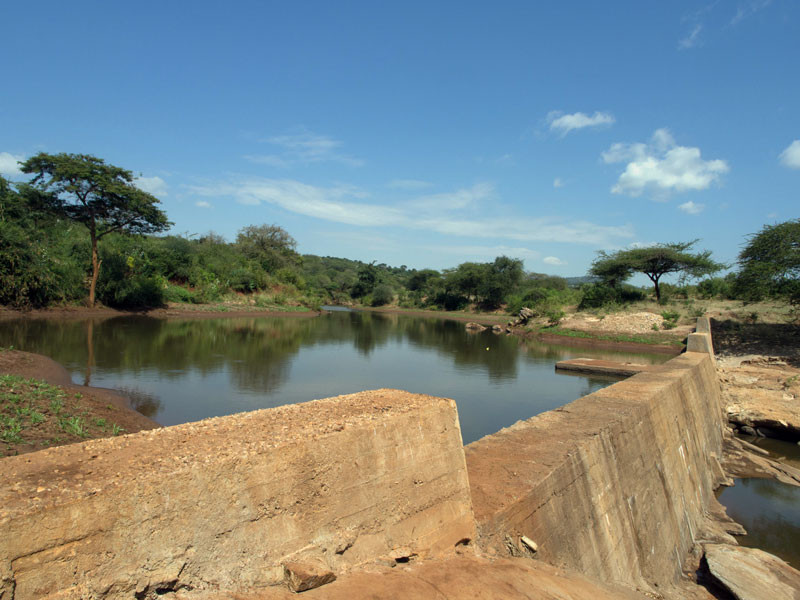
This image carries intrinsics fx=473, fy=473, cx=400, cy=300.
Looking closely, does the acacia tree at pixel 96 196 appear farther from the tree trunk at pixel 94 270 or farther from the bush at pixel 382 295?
the bush at pixel 382 295

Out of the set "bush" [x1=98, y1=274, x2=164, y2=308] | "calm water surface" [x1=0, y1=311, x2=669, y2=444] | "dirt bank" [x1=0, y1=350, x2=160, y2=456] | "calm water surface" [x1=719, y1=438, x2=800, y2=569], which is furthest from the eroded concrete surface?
"bush" [x1=98, y1=274, x2=164, y2=308]

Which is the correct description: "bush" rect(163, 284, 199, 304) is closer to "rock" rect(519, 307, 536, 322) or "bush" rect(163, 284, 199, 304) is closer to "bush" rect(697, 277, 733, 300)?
"rock" rect(519, 307, 536, 322)

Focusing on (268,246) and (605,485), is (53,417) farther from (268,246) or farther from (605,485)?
(268,246)

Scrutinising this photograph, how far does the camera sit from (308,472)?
2.33 m

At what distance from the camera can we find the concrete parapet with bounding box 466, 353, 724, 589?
3840 millimetres

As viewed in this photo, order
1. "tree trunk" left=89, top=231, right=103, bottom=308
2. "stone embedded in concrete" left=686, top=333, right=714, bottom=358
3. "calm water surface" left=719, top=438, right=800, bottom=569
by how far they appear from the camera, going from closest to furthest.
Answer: "calm water surface" left=719, top=438, right=800, bottom=569
"stone embedded in concrete" left=686, top=333, right=714, bottom=358
"tree trunk" left=89, top=231, right=103, bottom=308

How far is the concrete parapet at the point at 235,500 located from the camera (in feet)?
5.46

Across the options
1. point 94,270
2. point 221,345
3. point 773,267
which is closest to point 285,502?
point 221,345

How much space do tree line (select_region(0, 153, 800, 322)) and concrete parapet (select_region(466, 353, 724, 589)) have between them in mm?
14531

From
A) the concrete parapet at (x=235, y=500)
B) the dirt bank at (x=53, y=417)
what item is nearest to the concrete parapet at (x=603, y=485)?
the concrete parapet at (x=235, y=500)

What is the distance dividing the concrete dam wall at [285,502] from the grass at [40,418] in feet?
12.6

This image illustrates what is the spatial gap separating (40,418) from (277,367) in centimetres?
857

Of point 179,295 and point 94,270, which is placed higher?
point 94,270

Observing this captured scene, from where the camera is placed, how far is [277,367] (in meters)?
14.2
